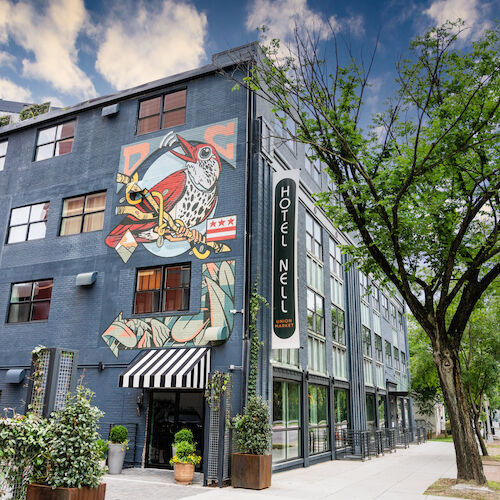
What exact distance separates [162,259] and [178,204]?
6.66 ft

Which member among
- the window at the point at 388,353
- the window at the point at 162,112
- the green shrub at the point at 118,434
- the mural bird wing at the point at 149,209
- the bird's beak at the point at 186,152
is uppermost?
the window at the point at 162,112

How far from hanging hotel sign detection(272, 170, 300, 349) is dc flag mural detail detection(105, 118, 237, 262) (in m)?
1.62

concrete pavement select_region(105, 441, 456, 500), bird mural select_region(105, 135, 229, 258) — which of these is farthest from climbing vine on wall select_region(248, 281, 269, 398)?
concrete pavement select_region(105, 441, 456, 500)

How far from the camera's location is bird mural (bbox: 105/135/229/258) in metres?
16.5

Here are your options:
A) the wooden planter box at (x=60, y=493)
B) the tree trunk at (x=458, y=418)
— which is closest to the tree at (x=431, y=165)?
the tree trunk at (x=458, y=418)

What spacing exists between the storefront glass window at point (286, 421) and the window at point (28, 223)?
11415 millimetres

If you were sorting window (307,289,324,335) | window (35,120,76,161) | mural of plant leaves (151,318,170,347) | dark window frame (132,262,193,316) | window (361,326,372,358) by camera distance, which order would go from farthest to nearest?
window (361,326,372,358) → window (35,120,76,161) → window (307,289,324,335) → dark window frame (132,262,193,316) → mural of plant leaves (151,318,170,347)

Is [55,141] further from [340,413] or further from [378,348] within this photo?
[378,348]

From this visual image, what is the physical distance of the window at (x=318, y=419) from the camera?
18.7 meters

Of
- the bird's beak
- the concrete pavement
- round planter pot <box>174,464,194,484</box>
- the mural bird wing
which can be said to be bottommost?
the concrete pavement

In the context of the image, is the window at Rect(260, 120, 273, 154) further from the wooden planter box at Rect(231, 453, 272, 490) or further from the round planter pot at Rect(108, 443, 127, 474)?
the round planter pot at Rect(108, 443, 127, 474)

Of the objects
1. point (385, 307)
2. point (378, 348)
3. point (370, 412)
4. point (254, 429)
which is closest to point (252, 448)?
point (254, 429)

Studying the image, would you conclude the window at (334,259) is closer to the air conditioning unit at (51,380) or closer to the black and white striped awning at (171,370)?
the black and white striped awning at (171,370)

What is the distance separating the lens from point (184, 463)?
1292 cm
